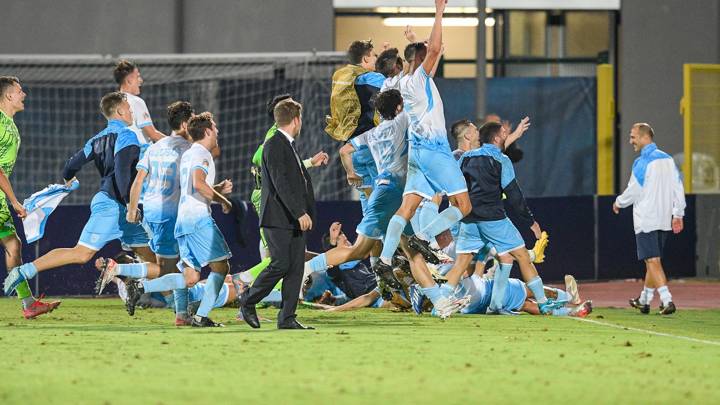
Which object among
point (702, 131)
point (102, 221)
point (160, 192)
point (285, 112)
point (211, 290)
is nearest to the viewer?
point (285, 112)

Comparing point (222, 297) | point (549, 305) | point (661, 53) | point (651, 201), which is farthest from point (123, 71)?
point (661, 53)

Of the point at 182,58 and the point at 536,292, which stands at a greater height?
the point at 182,58

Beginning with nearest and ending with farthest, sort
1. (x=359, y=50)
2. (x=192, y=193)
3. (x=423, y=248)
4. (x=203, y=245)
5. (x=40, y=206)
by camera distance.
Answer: (x=203, y=245)
(x=192, y=193)
(x=423, y=248)
(x=359, y=50)
(x=40, y=206)

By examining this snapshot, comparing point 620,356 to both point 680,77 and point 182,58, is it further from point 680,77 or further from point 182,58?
point 680,77

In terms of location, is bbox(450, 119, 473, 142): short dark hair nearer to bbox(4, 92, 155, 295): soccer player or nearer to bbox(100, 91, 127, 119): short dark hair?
bbox(4, 92, 155, 295): soccer player

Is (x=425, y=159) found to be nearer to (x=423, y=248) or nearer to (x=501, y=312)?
(x=423, y=248)

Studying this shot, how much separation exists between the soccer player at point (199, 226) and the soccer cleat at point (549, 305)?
3.51 meters

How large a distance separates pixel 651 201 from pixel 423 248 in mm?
3437

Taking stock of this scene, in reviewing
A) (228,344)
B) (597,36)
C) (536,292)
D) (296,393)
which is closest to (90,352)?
(228,344)

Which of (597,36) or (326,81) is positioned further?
(597,36)

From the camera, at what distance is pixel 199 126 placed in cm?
1214

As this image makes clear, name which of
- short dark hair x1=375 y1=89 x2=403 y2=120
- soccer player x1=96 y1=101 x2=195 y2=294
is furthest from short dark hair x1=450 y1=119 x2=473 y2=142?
soccer player x1=96 y1=101 x2=195 y2=294

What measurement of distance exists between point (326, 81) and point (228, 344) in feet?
36.3

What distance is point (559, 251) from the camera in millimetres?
20172
